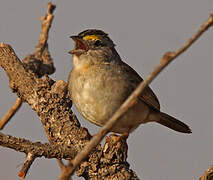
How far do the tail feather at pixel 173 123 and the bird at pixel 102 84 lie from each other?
0.39m

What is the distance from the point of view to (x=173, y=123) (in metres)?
5.97

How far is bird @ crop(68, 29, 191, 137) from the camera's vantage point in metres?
4.74

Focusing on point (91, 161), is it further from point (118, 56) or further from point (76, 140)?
point (118, 56)

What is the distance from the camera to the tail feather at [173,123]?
5.89m

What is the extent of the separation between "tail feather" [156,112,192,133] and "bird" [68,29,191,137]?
1.29ft

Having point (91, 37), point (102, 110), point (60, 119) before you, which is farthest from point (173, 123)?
point (60, 119)

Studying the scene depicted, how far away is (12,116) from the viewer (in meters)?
5.32

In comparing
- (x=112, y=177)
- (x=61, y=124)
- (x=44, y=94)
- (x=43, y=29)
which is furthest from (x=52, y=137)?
(x=43, y=29)

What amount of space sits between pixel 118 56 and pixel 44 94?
3.90ft

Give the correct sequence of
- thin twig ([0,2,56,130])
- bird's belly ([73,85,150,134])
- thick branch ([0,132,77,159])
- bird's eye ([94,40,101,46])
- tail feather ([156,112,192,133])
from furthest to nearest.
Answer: tail feather ([156,112,192,133]) < thin twig ([0,2,56,130]) < bird's eye ([94,40,101,46]) < bird's belly ([73,85,150,134]) < thick branch ([0,132,77,159])

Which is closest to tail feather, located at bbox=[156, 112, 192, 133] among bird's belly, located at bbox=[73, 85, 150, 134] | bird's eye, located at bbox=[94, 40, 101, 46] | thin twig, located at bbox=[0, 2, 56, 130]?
bird's belly, located at bbox=[73, 85, 150, 134]

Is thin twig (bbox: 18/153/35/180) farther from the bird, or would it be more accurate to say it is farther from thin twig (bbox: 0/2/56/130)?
thin twig (bbox: 0/2/56/130)

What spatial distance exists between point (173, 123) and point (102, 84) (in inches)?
65.1

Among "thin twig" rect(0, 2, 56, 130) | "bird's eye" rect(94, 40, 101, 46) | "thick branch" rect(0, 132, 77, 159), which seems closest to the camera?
"thick branch" rect(0, 132, 77, 159)
